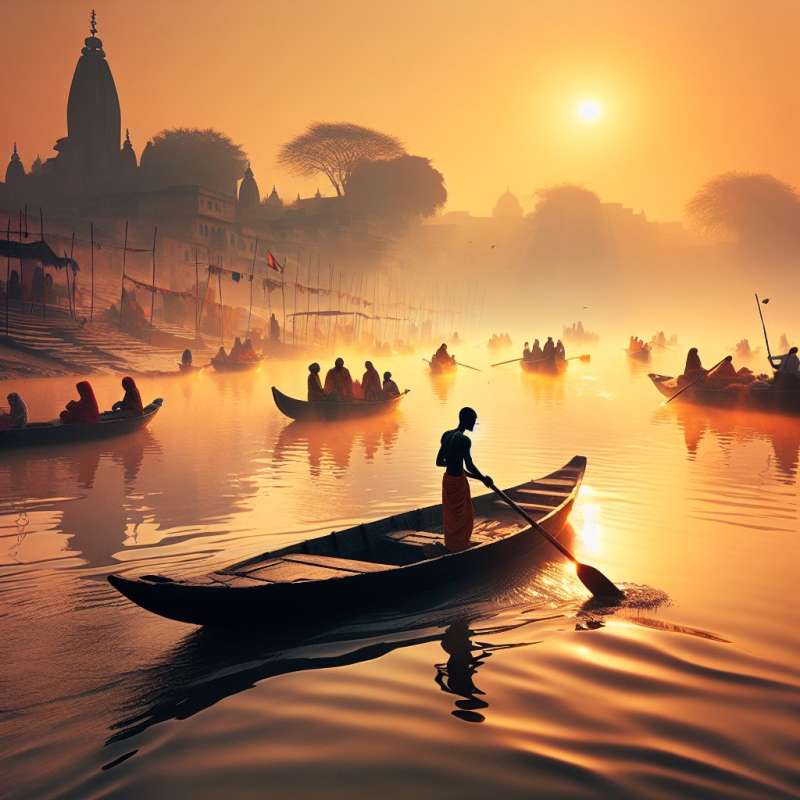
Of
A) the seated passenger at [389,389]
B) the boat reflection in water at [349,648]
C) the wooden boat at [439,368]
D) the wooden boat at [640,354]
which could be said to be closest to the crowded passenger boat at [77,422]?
the seated passenger at [389,389]

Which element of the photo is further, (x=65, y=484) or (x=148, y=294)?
(x=148, y=294)

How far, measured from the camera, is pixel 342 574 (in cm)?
609

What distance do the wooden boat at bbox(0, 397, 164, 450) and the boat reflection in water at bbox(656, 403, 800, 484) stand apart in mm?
11613

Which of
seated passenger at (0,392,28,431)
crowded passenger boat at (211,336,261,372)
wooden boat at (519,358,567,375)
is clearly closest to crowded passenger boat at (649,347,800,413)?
wooden boat at (519,358,567,375)

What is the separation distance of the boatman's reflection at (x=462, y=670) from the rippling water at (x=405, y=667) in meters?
0.02

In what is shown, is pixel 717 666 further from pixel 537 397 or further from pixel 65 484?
pixel 537 397

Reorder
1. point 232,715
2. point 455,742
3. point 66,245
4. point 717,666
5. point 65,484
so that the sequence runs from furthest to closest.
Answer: point 66,245 → point 65,484 → point 717,666 → point 232,715 → point 455,742

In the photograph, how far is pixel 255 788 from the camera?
13.1 feet

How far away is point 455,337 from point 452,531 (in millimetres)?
78105

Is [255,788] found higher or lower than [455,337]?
lower

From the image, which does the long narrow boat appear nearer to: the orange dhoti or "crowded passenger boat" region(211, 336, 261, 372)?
the orange dhoti

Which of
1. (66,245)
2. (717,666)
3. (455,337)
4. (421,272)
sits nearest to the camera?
(717,666)

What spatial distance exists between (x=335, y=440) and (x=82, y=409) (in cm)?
543

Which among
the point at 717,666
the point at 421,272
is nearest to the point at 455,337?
the point at 421,272
